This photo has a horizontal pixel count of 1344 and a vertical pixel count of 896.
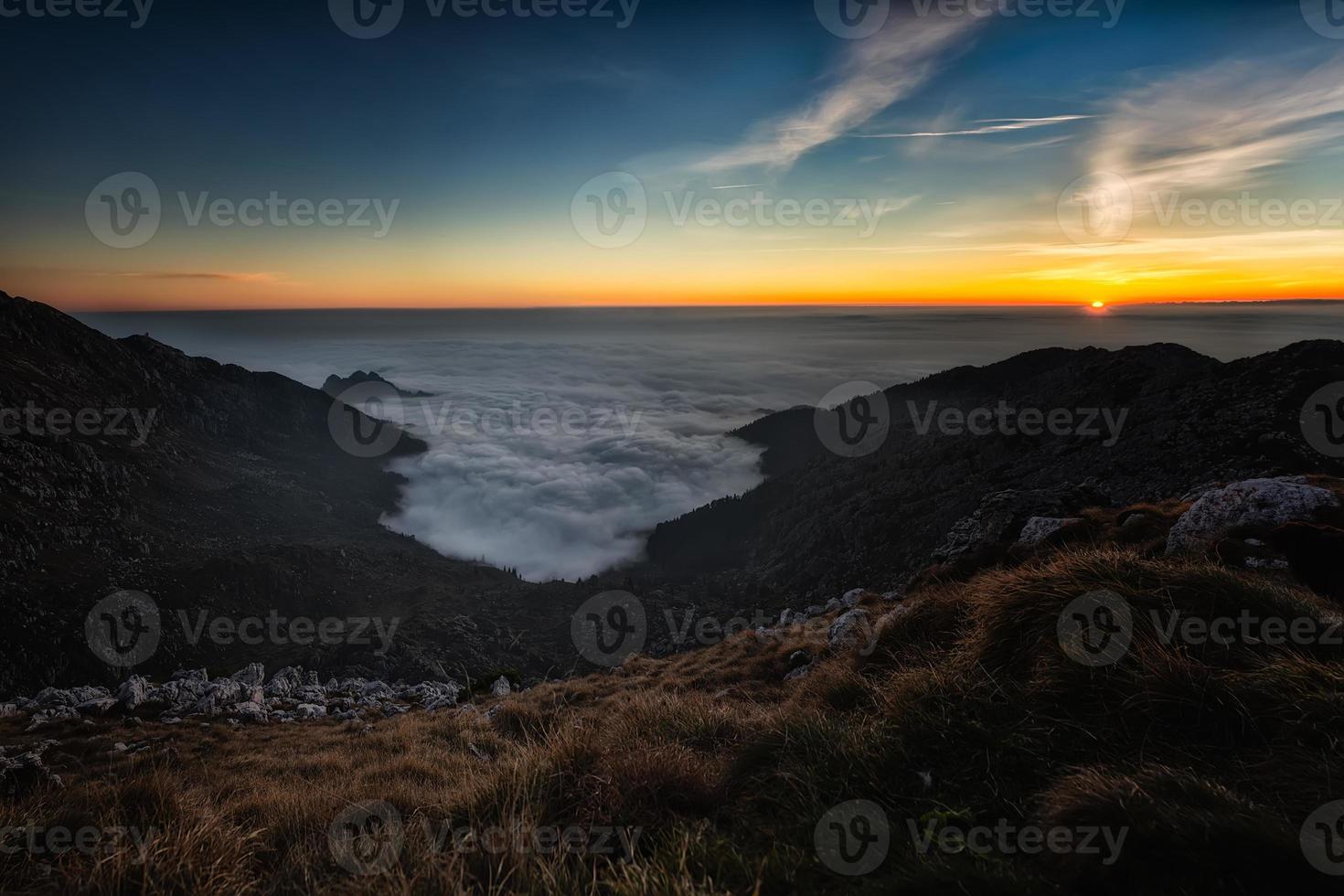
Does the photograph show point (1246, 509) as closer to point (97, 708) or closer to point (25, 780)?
point (25, 780)

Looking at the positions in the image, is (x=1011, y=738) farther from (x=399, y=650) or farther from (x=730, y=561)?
(x=730, y=561)

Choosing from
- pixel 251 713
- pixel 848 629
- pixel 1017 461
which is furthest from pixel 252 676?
pixel 1017 461

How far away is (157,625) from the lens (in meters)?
63.6

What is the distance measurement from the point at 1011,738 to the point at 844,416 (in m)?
108

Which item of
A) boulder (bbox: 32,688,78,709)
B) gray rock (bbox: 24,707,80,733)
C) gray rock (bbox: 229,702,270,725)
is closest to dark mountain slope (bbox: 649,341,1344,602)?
gray rock (bbox: 229,702,270,725)

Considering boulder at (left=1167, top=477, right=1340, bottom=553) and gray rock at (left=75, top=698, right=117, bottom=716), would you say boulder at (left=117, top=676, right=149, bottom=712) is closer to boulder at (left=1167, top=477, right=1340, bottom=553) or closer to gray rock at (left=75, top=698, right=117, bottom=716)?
gray rock at (left=75, top=698, right=117, bottom=716)

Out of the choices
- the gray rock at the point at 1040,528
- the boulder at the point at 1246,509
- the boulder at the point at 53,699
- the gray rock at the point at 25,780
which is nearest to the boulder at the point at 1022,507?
the gray rock at the point at 1040,528

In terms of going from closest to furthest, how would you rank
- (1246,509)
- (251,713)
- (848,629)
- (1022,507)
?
(1246,509)
(848,629)
(1022,507)
(251,713)

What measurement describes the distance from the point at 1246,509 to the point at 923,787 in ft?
30.0

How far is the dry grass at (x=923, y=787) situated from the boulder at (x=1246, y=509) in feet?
12.8

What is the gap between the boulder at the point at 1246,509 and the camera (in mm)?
8234

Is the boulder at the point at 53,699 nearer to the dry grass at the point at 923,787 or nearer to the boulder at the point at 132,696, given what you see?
the boulder at the point at 132,696

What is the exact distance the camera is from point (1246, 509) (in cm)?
865

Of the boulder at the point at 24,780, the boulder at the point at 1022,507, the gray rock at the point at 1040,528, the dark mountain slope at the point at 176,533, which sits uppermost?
the gray rock at the point at 1040,528
